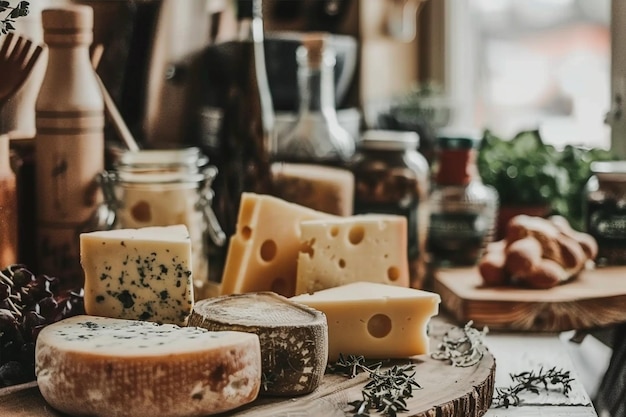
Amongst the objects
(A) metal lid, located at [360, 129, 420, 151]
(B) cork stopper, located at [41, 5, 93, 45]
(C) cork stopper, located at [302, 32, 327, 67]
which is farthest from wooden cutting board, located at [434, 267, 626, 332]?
(B) cork stopper, located at [41, 5, 93, 45]

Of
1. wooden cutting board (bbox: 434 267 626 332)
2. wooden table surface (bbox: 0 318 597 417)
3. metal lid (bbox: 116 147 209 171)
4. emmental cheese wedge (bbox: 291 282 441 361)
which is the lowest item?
wooden table surface (bbox: 0 318 597 417)

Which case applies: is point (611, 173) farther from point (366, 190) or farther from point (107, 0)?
point (107, 0)

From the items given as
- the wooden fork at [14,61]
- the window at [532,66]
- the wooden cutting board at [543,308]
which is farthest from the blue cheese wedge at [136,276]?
the window at [532,66]

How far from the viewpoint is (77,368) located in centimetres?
94

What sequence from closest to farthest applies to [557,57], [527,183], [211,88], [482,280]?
[482,280]
[527,183]
[211,88]
[557,57]

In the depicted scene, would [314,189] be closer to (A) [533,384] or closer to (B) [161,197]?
(B) [161,197]

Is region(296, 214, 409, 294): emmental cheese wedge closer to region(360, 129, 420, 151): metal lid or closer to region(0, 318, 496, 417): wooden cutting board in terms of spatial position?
region(0, 318, 496, 417): wooden cutting board

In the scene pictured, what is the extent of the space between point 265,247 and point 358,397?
1.19 feet

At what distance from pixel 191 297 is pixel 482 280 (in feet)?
Answer: 2.05

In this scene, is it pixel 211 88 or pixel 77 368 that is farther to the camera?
pixel 211 88

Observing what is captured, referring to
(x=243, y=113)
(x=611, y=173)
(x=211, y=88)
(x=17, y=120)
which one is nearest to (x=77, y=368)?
(x=17, y=120)

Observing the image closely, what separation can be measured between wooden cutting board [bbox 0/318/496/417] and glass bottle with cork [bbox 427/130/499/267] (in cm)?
57

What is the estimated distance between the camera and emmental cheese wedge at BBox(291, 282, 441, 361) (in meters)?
1.16

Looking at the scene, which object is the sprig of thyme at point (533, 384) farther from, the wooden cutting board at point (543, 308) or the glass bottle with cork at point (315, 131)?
the glass bottle with cork at point (315, 131)
